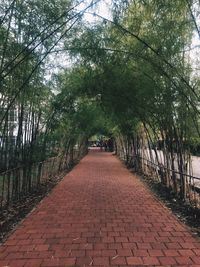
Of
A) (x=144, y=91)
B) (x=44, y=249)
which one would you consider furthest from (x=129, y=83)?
(x=44, y=249)

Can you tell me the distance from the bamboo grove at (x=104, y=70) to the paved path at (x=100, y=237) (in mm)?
1023

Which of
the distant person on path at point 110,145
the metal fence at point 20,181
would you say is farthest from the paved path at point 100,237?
the distant person on path at point 110,145

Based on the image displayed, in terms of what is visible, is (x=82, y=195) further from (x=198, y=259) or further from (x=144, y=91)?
(x=198, y=259)

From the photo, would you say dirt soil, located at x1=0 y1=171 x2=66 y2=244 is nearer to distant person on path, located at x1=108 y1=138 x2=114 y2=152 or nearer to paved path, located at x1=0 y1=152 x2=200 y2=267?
paved path, located at x1=0 y1=152 x2=200 y2=267

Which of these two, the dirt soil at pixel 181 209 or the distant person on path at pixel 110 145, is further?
the distant person on path at pixel 110 145

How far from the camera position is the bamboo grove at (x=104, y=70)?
533 centimetres

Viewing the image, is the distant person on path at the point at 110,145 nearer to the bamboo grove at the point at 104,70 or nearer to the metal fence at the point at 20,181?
the metal fence at the point at 20,181

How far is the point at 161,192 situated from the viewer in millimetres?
8344

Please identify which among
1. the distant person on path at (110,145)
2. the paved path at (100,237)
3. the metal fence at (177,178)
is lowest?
the paved path at (100,237)

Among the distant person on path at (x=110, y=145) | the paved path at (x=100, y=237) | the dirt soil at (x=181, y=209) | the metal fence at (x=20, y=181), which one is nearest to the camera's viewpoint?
the paved path at (x=100, y=237)

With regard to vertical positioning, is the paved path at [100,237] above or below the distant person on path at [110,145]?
below

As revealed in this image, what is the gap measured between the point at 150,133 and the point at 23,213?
6175 mm

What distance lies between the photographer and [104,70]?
761 centimetres

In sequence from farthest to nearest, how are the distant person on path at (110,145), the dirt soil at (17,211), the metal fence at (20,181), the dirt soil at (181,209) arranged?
the distant person on path at (110,145) → the metal fence at (20,181) → the dirt soil at (181,209) → the dirt soil at (17,211)
